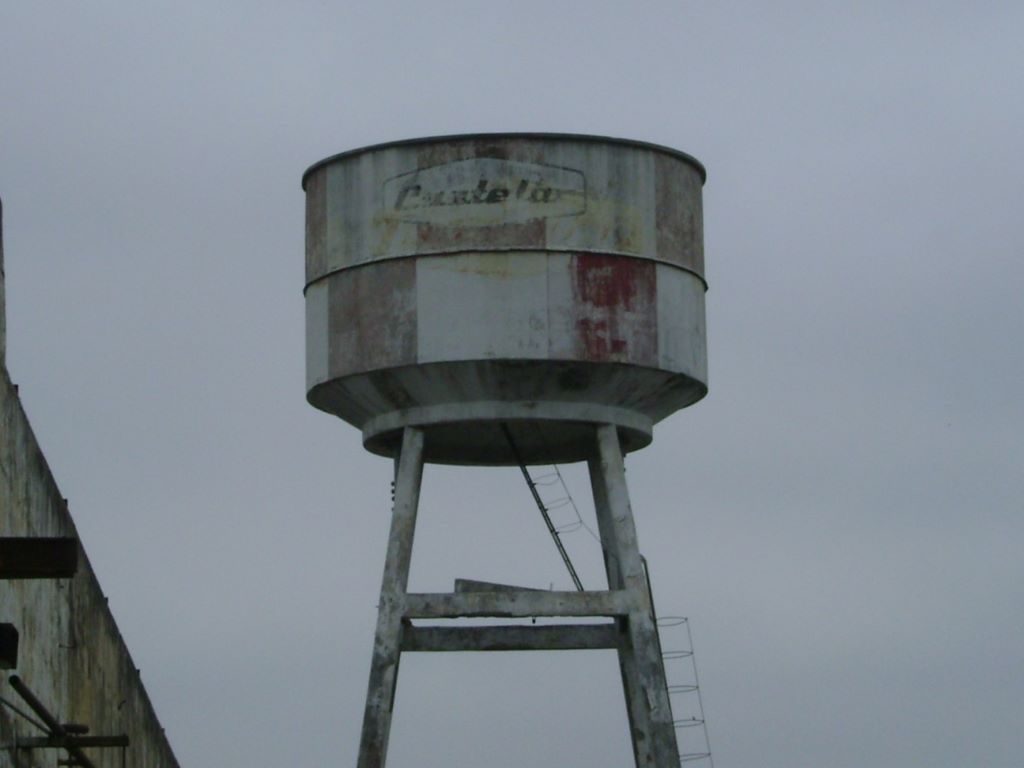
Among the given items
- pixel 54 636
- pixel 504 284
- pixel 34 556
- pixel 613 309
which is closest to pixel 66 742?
pixel 34 556

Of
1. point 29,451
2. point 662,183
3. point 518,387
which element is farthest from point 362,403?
point 29,451

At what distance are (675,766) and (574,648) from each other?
1892 millimetres

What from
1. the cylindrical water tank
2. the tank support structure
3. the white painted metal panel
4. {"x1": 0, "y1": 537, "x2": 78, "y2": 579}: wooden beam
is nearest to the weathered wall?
the tank support structure

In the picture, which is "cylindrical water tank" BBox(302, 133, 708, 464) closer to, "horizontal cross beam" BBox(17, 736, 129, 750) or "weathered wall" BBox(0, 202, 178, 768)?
"weathered wall" BBox(0, 202, 178, 768)

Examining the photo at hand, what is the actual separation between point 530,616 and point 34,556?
34.8 feet

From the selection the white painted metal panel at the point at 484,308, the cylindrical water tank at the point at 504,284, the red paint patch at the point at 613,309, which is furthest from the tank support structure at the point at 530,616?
the white painted metal panel at the point at 484,308

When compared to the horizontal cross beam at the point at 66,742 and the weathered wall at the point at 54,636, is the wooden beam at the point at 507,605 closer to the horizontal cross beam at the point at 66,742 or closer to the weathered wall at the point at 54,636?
the weathered wall at the point at 54,636

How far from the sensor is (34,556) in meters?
17.7

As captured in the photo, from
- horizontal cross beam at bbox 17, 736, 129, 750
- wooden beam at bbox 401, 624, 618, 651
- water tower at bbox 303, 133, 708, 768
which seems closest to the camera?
horizontal cross beam at bbox 17, 736, 129, 750

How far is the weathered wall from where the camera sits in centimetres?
2164

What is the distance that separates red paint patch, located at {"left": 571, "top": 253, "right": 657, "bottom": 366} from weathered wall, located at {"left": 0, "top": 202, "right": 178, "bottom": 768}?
5640 millimetres

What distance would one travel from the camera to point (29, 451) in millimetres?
22875

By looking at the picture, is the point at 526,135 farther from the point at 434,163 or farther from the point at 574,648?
the point at 574,648

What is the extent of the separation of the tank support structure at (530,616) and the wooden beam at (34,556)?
9.91m
